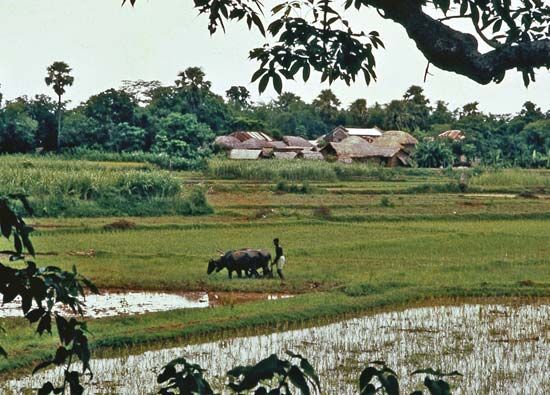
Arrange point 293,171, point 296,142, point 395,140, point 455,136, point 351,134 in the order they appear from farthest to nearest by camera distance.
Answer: point 351,134 < point 296,142 < point 455,136 < point 395,140 < point 293,171

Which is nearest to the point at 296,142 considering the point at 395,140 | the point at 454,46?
the point at 395,140

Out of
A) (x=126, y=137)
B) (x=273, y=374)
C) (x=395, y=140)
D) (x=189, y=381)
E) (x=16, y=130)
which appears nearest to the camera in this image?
(x=273, y=374)

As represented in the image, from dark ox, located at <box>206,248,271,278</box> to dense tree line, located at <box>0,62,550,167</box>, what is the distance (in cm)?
2998

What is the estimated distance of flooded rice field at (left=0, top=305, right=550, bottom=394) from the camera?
24.0ft

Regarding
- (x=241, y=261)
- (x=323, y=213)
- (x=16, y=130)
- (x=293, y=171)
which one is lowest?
(x=241, y=261)

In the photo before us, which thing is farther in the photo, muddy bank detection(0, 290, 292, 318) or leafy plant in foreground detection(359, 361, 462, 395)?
muddy bank detection(0, 290, 292, 318)

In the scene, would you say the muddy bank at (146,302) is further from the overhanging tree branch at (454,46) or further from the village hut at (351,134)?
the village hut at (351,134)

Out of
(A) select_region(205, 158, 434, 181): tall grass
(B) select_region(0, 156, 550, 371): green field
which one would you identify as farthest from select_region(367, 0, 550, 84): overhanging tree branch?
(A) select_region(205, 158, 434, 181): tall grass

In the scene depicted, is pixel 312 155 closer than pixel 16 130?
No

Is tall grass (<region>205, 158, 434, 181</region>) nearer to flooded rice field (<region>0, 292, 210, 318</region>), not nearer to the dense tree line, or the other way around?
the dense tree line

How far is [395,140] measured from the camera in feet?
179

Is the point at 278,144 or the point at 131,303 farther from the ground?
the point at 278,144

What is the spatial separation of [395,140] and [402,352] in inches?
1839

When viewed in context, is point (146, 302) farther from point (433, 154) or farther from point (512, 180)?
point (433, 154)
